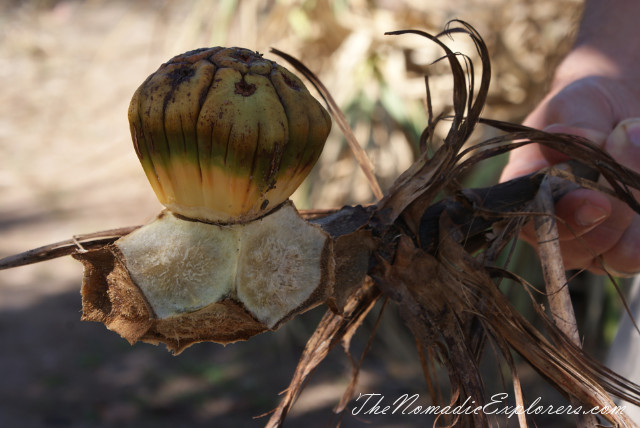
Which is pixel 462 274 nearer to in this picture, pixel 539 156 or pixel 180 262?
pixel 180 262

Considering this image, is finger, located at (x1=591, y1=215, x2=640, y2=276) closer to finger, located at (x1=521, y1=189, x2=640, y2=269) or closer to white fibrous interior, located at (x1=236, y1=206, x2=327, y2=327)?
finger, located at (x1=521, y1=189, x2=640, y2=269)

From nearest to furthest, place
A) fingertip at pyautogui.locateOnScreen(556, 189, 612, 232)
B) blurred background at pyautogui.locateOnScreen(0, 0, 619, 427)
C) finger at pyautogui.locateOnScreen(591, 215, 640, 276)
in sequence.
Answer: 1. fingertip at pyautogui.locateOnScreen(556, 189, 612, 232)
2. finger at pyautogui.locateOnScreen(591, 215, 640, 276)
3. blurred background at pyautogui.locateOnScreen(0, 0, 619, 427)

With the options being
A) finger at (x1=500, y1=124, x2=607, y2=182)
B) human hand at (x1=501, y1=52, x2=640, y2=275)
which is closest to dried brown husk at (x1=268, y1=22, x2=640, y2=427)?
human hand at (x1=501, y1=52, x2=640, y2=275)

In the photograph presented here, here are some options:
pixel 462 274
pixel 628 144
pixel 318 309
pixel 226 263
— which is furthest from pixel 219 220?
pixel 318 309

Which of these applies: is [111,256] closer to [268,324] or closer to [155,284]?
[155,284]

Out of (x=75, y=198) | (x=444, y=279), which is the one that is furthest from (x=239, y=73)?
(x=75, y=198)
